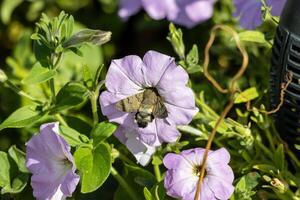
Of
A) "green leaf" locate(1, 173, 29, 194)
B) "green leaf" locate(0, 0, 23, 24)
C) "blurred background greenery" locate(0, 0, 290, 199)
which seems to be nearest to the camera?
"green leaf" locate(1, 173, 29, 194)

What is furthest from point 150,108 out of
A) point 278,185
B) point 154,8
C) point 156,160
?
point 154,8

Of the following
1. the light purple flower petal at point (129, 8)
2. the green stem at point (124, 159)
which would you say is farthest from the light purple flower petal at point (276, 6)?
the light purple flower petal at point (129, 8)

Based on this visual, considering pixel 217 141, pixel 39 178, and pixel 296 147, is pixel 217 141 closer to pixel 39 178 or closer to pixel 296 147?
pixel 296 147

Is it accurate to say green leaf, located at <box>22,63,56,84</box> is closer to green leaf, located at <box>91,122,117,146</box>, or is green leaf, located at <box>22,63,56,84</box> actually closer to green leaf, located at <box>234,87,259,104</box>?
green leaf, located at <box>91,122,117,146</box>

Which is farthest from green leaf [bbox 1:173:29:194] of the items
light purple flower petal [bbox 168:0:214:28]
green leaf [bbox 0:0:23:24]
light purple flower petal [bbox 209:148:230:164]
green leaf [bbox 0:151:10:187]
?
green leaf [bbox 0:0:23:24]

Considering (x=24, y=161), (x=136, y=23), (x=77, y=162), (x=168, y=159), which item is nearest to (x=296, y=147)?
(x=168, y=159)

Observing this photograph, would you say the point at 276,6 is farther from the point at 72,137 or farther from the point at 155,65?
the point at 72,137
